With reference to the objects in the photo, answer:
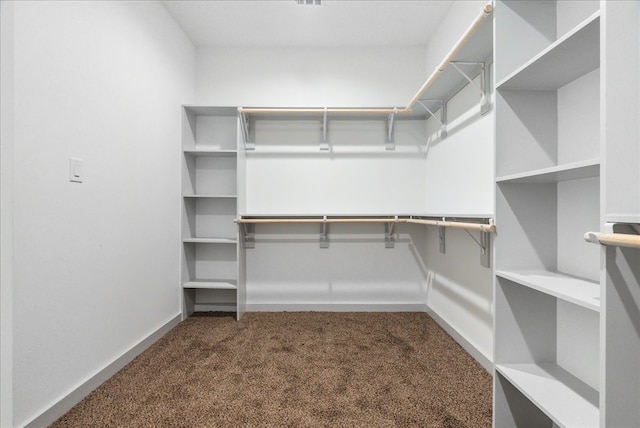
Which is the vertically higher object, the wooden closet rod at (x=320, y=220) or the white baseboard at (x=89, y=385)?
the wooden closet rod at (x=320, y=220)

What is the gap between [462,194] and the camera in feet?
6.93

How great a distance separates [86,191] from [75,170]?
0.12 metres

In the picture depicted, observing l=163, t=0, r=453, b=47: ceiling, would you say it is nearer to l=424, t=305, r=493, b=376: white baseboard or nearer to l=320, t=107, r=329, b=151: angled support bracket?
l=320, t=107, r=329, b=151: angled support bracket

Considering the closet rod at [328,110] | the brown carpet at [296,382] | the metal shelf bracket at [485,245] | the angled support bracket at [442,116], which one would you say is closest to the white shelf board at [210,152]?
the closet rod at [328,110]

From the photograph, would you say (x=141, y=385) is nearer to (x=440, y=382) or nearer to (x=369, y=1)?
(x=440, y=382)

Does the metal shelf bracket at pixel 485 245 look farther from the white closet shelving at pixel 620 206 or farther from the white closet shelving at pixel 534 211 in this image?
the white closet shelving at pixel 620 206

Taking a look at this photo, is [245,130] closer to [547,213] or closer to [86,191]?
[86,191]

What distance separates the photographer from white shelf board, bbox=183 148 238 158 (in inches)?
102

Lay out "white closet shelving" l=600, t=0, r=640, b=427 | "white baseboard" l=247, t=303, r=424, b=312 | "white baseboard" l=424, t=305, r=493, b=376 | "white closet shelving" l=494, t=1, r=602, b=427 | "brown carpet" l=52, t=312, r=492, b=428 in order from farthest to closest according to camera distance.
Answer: "white baseboard" l=247, t=303, r=424, b=312
"white baseboard" l=424, t=305, r=493, b=376
"brown carpet" l=52, t=312, r=492, b=428
"white closet shelving" l=494, t=1, r=602, b=427
"white closet shelving" l=600, t=0, r=640, b=427

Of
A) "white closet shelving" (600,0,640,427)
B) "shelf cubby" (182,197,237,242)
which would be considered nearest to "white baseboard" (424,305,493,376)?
"white closet shelving" (600,0,640,427)

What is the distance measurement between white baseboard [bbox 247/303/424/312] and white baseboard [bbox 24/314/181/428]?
2.92ft

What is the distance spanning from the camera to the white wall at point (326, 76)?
9.25 ft

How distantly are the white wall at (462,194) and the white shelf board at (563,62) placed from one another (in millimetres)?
514

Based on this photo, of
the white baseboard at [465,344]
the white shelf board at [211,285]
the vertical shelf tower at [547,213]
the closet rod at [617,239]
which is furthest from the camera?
the white shelf board at [211,285]
